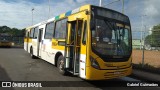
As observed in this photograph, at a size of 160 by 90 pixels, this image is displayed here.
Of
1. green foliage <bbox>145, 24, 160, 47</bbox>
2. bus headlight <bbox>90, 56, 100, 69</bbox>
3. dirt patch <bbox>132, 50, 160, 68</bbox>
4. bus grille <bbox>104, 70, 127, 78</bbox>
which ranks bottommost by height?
dirt patch <bbox>132, 50, 160, 68</bbox>

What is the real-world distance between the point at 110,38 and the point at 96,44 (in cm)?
67

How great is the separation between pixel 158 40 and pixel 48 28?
7116mm

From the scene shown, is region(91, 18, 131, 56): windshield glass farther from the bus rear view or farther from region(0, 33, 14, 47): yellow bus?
region(0, 33, 14, 47): yellow bus

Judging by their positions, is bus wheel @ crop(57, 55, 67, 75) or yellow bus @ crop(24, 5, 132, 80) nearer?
yellow bus @ crop(24, 5, 132, 80)

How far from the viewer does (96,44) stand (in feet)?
27.4

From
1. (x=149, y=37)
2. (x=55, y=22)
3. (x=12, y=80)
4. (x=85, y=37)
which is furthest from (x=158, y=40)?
(x=12, y=80)

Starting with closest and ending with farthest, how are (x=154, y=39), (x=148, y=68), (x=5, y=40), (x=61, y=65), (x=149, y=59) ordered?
1. (x=61, y=65)
2. (x=148, y=68)
3. (x=154, y=39)
4. (x=149, y=59)
5. (x=5, y=40)

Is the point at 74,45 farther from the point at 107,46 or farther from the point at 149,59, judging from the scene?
the point at 149,59

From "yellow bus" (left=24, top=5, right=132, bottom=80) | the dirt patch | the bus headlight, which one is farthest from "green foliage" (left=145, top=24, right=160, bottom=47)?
the bus headlight

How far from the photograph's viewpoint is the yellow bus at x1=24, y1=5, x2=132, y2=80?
8.27m

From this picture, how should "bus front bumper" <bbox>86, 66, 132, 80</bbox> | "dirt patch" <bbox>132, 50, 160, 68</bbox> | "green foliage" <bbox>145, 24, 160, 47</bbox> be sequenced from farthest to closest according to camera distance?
"dirt patch" <bbox>132, 50, 160, 68</bbox>, "green foliage" <bbox>145, 24, 160, 47</bbox>, "bus front bumper" <bbox>86, 66, 132, 80</bbox>

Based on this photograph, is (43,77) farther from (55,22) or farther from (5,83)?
(55,22)

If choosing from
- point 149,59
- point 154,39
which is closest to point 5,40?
point 149,59

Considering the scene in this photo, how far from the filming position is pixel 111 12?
9148 millimetres
